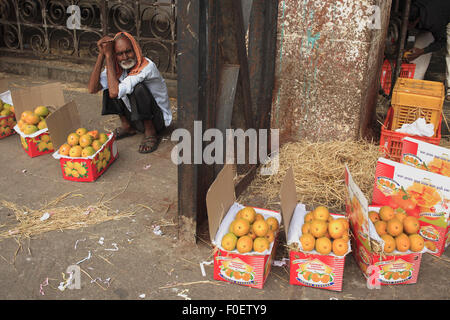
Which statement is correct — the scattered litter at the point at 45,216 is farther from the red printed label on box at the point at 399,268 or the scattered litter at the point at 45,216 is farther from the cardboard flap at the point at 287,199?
the red printed label on box at the point at 399,268

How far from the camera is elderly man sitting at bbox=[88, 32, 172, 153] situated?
4.49 meters

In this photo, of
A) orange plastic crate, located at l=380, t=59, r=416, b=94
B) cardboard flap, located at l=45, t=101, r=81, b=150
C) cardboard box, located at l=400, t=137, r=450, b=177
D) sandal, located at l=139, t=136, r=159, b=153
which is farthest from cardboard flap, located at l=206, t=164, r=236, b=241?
orange plastic crate, located at l=380, t=59, r=416, b=94

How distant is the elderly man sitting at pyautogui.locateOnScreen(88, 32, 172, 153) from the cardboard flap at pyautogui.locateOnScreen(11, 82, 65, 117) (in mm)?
433

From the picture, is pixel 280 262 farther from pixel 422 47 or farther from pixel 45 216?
pixel 422 47

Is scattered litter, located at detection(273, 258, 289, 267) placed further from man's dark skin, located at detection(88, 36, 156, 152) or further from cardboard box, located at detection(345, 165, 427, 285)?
man's dark skin, located at detection(88, 36, 156, 152)

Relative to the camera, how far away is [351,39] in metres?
4.05

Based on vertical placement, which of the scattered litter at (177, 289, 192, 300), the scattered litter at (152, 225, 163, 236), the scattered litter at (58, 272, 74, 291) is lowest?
the scattered litter at (177, 289, 192, 300)

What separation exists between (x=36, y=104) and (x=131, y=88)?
110 cm

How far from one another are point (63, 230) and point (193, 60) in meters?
1.64

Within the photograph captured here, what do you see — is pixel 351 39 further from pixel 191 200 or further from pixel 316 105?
pixel 191 200

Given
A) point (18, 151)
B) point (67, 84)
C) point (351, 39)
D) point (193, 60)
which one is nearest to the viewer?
point (193, 60)

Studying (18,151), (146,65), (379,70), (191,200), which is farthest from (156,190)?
(379,70)

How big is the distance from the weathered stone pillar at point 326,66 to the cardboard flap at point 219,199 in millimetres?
1616
